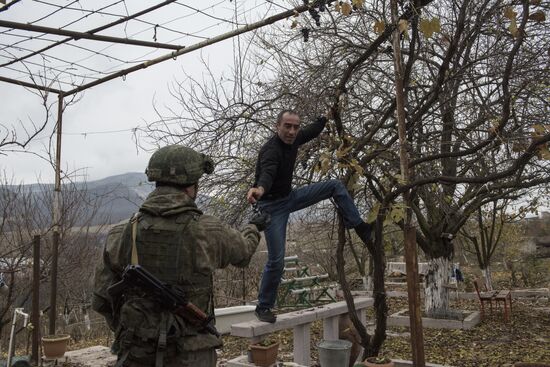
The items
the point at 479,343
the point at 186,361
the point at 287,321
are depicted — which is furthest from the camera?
the point at 479,343

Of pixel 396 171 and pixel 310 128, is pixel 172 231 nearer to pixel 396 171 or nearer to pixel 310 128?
pixel 310 128

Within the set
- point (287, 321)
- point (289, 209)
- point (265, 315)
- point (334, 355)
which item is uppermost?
point (289, 209)

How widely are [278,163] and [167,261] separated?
56.9 inches

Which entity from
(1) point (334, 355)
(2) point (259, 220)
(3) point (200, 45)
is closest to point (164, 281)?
(2) point (259, 220)

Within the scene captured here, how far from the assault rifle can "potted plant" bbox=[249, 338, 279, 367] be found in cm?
273

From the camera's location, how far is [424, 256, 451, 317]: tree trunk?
1038 cm

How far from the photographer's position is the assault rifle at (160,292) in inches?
106

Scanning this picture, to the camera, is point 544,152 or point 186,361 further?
point 544,152

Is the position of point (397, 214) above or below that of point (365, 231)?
above

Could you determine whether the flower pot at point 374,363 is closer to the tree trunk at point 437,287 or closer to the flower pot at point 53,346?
the flower pot at point 53,346

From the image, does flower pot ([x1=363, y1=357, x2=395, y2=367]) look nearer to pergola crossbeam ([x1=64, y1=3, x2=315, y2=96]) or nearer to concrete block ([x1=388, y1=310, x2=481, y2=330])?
pergola crossbeam ([x1=64, y1=3, x2=315, y2=96])

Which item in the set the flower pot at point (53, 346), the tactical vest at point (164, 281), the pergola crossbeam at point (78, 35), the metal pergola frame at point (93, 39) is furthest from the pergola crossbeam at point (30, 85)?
the tactical vest at point (164, 281)

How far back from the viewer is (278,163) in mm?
3949

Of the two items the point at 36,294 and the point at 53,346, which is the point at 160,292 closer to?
the point at 36,294
